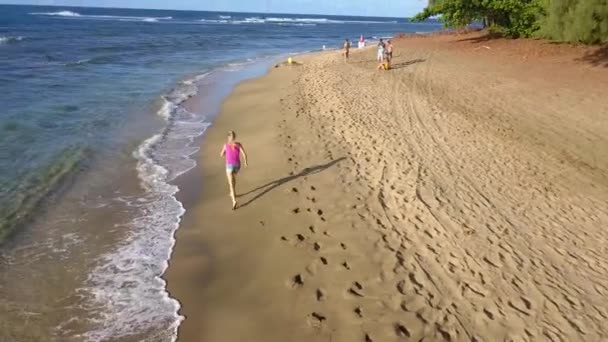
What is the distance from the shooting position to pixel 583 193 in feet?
31.7

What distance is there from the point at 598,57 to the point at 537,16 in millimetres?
8331

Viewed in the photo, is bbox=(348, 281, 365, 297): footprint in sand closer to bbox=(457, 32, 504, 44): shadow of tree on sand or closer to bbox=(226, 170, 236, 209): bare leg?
bbox=(226, 170, 236, 209): bare leg

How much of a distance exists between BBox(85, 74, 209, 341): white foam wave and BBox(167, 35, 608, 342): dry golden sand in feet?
0.87

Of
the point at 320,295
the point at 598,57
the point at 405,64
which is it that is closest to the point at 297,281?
the point at 320,295

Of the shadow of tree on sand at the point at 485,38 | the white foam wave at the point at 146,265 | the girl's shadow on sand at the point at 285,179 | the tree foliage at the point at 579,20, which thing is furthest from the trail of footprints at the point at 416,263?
the shadow of tree on sand at the point at 485,38

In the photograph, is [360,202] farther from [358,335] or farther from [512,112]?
[512,112]

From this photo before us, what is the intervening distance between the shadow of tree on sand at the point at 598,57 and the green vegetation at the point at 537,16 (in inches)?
19.8

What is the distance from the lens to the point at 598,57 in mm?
22250

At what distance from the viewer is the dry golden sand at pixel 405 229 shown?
607 centimetres

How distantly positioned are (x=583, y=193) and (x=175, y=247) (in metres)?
8.09

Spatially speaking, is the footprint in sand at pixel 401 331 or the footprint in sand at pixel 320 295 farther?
the footprint in sand at pixel 320 295

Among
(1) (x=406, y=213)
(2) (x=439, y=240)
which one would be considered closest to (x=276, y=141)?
(1) (x=406, y=213)

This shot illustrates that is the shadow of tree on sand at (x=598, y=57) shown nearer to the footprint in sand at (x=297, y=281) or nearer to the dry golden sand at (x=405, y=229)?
the dry golden sand at (x=405, y=229)

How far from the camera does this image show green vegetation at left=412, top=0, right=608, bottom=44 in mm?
22016
